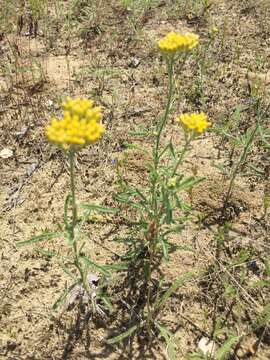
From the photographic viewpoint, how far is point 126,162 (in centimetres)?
381

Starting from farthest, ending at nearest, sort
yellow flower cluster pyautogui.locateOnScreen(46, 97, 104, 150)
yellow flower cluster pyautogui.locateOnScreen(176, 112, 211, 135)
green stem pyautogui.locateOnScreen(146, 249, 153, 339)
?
green stem pyautogui.locateOnScreen(146, 249, 153, 339) → yellow flower cluster pyautogui.locateOnScreen(176, 112, 211, 135) → yellow flower cluster pyautogui.locateOnScreen(46, 97, 104, 150)

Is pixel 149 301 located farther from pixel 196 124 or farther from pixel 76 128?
pixel 76 128

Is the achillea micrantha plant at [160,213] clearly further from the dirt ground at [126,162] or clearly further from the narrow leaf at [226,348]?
the narrow leaf at [226,348]

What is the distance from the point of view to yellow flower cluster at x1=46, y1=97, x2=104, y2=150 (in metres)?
2.12

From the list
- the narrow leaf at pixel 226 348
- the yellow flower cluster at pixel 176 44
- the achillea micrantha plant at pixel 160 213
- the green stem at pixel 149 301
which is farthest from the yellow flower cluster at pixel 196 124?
the narrow leaf at pixel 226 348

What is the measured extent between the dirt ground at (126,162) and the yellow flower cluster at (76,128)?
112 cm

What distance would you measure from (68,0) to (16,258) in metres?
3.87

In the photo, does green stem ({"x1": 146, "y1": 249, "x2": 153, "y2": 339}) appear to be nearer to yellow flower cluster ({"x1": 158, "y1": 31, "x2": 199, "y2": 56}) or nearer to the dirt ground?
the dirt ground

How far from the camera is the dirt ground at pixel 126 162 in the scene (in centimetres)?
281

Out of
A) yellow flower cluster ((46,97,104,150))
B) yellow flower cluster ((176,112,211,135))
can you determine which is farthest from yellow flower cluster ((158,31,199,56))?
yellow flower cluster ((46,97,104,150))

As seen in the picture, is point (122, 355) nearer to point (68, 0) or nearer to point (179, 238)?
point (179, 238)

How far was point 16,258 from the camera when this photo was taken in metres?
3.14

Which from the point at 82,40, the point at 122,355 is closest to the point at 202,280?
the point at 122,355

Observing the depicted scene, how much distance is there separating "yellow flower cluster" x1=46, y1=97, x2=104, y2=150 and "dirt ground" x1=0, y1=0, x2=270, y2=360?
112cm
